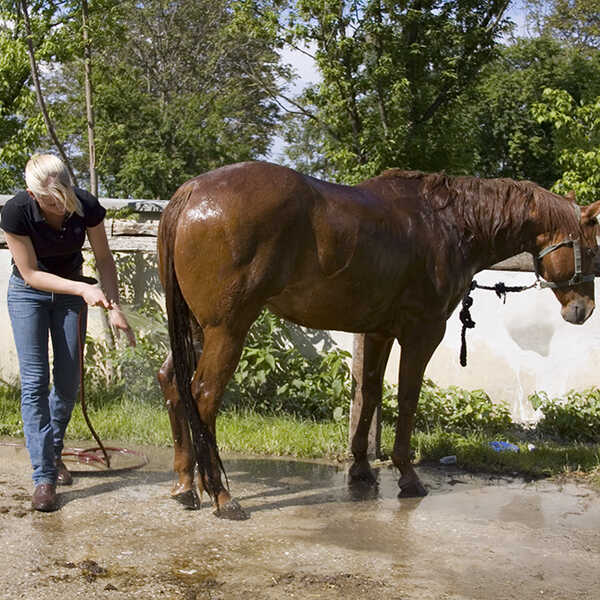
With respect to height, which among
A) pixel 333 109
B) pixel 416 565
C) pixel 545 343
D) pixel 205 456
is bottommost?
pixel 416 565

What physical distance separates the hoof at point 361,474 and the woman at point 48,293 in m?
1.85

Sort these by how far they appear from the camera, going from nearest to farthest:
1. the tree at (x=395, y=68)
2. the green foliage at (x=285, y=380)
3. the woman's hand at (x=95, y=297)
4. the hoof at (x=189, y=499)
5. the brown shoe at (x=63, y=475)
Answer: the woman's hand at (x=95, y=297) → the hoof at (x=189, y=499) → the brown shoe at (x=63, y=475) → the green foliage at (x=285, y=380) → the tree at (x=395, y=68)

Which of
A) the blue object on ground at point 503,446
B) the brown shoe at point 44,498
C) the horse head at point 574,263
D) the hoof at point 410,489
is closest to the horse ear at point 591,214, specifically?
the horse head at point 574,263

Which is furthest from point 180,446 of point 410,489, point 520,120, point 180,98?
point 180,98

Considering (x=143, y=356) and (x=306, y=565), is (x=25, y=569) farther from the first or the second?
(x=143, y=356)

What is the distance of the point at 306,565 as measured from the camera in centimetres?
353

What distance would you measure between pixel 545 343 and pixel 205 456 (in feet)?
12.2

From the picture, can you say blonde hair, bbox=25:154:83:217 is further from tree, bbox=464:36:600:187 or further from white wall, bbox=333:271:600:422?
tree, bbox=464:36:600:187

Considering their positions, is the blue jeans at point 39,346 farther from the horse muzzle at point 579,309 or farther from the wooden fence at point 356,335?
the horse muzzle at point 579,309

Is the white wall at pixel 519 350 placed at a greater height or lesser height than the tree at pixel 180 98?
lesser

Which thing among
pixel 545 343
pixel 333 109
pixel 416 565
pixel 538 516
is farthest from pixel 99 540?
→ pixel 333 109

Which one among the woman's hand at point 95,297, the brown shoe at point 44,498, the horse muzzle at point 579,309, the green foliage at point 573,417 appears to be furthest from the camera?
the green foliage at point 573,417

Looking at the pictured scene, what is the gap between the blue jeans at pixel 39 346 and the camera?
430cm

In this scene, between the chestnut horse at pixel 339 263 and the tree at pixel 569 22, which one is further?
the tree at pixel 569 22
